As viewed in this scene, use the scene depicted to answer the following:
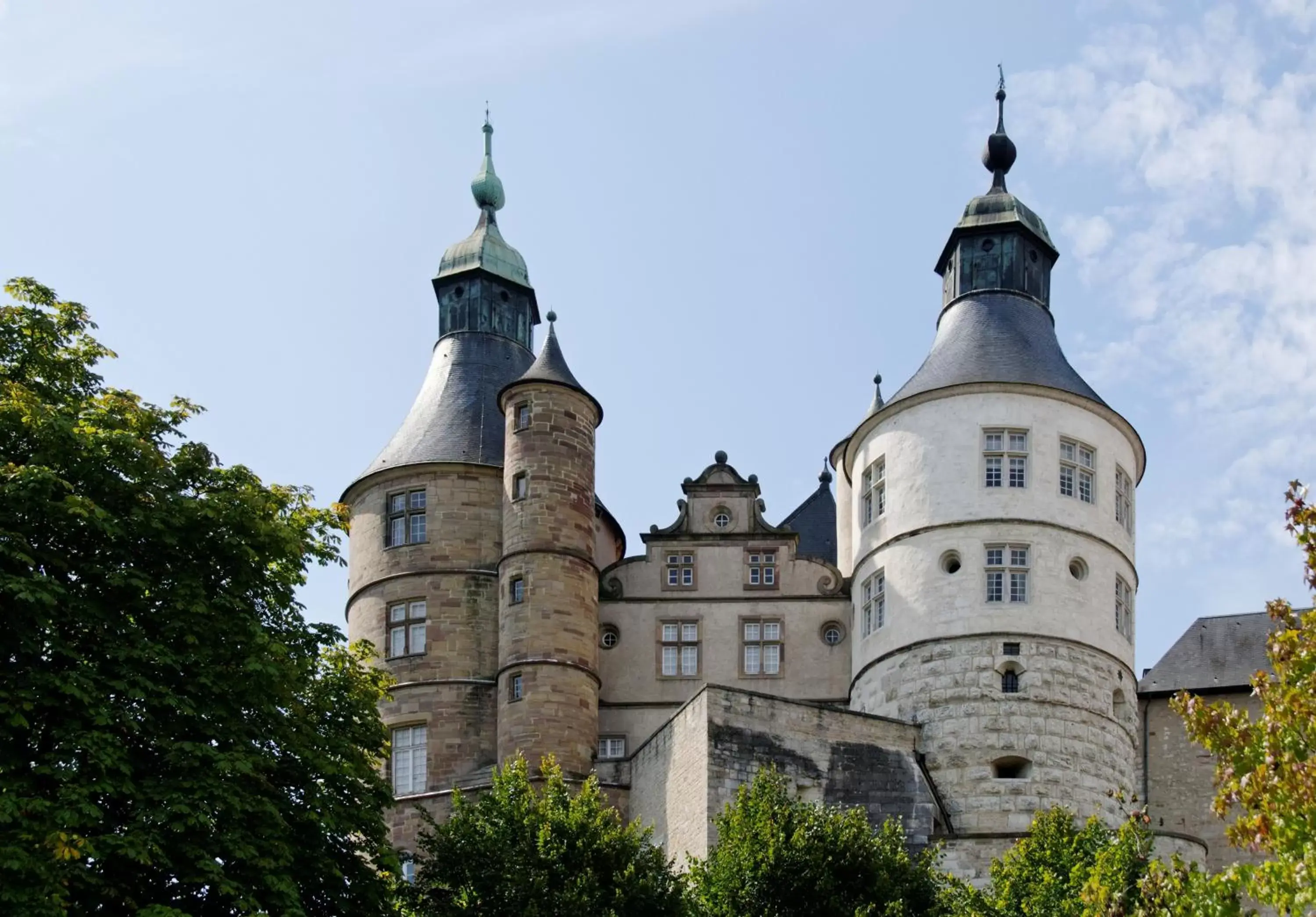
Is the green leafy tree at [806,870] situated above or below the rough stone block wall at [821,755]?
below

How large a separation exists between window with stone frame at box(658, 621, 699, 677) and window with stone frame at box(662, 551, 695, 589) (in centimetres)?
84

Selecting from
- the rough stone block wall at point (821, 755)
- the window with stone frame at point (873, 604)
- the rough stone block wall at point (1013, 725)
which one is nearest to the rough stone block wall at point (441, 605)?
the rough stone block wall at point (821, 755)

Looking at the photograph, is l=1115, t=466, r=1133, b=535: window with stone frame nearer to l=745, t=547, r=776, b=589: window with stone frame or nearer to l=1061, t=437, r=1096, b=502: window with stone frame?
l=1061, t=437, r=1096, b=502: window with stone frame

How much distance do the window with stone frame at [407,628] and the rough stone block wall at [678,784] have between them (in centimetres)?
568

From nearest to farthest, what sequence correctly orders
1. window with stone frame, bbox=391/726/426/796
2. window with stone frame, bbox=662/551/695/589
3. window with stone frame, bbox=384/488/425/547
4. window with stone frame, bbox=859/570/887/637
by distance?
1. window with stone frame, bbox=391/726/426/796
2. window with stone frame, bbox=859/570/887/637
3. window with stone frame, bbox=384/488/425/547
4. window with stone frame, bbox=662/551/695/589

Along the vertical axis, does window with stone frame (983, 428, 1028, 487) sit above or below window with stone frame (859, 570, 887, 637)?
above

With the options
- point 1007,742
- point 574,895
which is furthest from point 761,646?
point 574,895

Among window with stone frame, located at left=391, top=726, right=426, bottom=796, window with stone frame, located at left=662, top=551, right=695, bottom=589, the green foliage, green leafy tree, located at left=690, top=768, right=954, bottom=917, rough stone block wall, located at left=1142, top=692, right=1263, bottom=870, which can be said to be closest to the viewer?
the green foliage

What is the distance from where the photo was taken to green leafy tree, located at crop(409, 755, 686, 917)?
35594 mm

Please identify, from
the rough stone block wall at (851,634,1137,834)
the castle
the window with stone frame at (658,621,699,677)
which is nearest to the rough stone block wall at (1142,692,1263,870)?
the castle

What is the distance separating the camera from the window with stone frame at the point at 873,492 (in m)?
49.9

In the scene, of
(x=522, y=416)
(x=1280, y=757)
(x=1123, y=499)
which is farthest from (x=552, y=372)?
(x=1280, y=757)

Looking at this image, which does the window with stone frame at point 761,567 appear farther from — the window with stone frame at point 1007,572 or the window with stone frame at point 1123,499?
the window with stone frame at point 1123,499

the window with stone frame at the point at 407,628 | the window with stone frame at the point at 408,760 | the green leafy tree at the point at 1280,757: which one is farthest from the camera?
the window with stone frame at the point at 407,628
